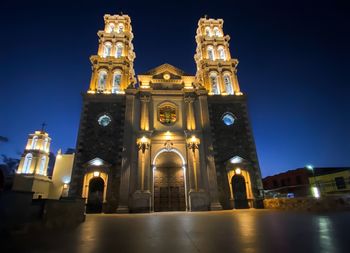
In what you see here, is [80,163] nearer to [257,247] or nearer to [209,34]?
[257,247]

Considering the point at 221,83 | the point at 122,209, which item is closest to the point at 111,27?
the point at 221,83

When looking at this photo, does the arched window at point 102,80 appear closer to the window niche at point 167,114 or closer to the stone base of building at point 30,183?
the window niche at point 167,114

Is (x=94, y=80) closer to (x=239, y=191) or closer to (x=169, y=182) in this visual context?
(x=169, y=182)

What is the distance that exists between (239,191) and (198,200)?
13.0 ft

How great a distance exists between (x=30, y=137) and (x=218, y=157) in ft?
99.3

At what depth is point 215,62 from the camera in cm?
2212

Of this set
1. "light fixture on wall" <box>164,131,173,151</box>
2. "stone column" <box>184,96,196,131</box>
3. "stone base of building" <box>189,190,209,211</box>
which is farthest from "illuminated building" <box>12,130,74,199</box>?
"stone column" <box>184,96,196,131</box>

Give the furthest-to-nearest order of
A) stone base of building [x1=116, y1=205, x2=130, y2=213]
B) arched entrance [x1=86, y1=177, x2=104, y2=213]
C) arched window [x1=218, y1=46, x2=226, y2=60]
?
arched window [x1=218, y1=46, x2=226, y2=60], arched entrance [x1=86, y1=177, x2=104, y2=213], stone base of building [x1=116, y1=205, x2=130, y2=213]

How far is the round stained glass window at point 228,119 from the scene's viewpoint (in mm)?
18250

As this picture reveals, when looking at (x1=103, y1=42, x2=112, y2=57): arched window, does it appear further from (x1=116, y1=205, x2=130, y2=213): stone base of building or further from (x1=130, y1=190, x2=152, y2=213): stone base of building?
(x1=116, y1=205, x2=130, y2=213): stone base of building

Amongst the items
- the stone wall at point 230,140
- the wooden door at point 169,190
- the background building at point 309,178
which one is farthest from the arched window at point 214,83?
the background building at point 309,178

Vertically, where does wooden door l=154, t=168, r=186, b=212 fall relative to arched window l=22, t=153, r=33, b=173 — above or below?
below

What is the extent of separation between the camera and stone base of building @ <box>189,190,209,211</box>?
14.5 metres

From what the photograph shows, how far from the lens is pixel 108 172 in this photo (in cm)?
1539
